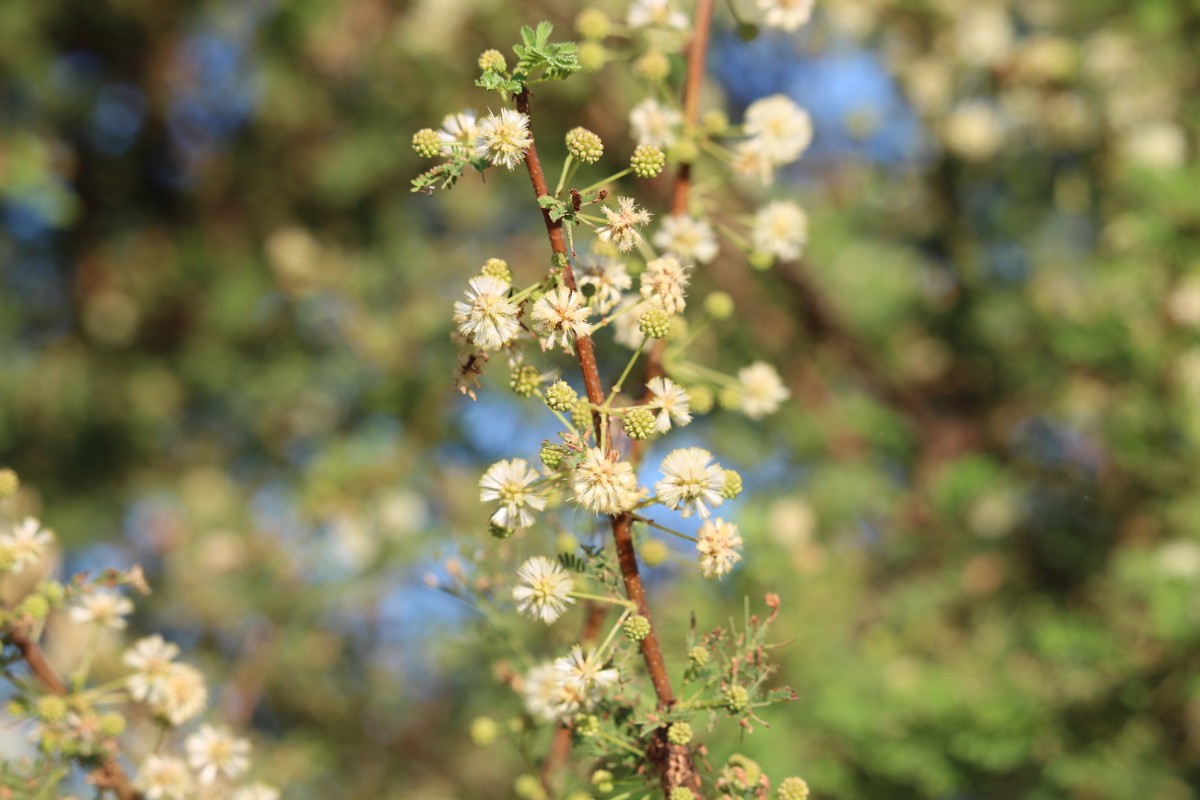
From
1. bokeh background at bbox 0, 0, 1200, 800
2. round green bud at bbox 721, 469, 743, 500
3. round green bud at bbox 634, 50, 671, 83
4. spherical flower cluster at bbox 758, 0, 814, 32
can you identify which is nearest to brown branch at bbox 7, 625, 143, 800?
round green bud at bbox 721, 469, 743, 500

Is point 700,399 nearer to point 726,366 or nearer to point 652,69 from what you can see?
point 652,69

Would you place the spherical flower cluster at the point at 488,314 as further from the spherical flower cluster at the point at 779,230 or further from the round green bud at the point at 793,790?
the spherical flower cluster at the point at 779,230

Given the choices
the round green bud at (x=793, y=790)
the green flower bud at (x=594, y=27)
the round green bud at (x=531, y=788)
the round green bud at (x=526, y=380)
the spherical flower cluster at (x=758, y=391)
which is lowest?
the round green bud at (x=793, y=790)

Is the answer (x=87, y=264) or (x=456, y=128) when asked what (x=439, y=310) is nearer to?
(x=87, y=264)

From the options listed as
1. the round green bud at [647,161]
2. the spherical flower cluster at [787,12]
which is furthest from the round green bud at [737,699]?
the spherical flower cluster at [787,12]

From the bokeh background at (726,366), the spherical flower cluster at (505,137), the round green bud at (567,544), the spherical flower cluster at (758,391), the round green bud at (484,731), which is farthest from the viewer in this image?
the bokeh background at (726,366)

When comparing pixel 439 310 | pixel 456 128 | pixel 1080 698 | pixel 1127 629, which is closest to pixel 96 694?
pixel 456 128
